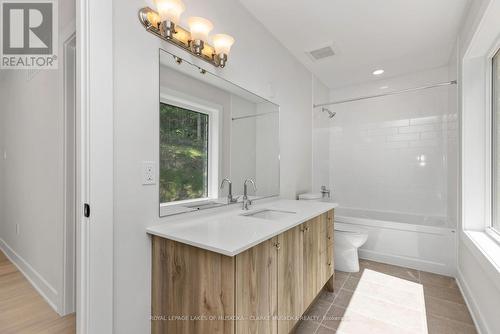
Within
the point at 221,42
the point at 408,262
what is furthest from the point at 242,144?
the point at 408,262

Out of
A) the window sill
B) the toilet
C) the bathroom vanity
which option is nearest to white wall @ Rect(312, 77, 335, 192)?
the toilet

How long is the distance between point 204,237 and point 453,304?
219 centimetres

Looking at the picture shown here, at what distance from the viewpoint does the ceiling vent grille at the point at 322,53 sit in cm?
258

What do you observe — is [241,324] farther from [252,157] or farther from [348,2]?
[348,2]

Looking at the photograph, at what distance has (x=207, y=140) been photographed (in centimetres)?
172

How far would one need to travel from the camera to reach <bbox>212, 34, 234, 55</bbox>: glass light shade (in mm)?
1594

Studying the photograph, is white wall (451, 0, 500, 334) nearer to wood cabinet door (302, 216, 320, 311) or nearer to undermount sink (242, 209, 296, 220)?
wood cabinet door (302, 216, 320, 311)

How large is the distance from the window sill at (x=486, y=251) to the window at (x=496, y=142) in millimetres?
121

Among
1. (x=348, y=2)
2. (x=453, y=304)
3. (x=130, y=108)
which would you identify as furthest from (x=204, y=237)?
(x=453, y=304)

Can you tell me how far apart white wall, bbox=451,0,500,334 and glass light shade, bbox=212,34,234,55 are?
1574mm

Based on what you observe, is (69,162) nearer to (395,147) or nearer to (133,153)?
(133,153)

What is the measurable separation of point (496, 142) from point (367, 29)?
4.60 ft

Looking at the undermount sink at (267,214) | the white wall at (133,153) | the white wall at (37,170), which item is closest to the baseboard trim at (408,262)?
the undermount sink at (267,214)

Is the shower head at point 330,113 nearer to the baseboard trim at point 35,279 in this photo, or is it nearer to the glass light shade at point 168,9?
the glass light shade at point 168,9
